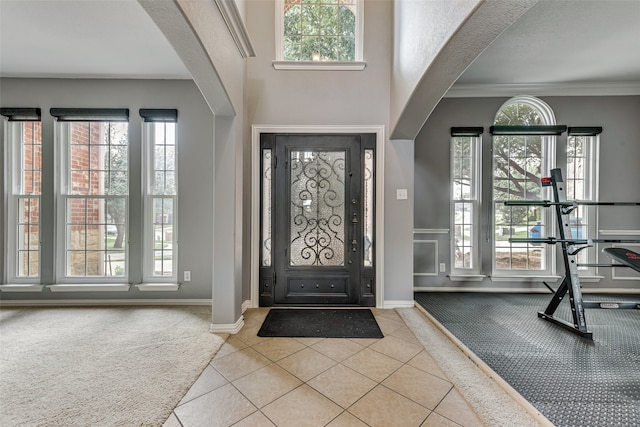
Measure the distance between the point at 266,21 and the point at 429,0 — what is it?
188cm

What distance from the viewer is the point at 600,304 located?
83.4 inches

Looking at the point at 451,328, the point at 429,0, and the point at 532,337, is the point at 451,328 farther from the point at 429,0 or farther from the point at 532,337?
the point at 429,0

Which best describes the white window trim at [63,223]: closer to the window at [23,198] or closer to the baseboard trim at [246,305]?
the window at [23,198]

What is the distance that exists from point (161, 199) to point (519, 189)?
470 centimetres

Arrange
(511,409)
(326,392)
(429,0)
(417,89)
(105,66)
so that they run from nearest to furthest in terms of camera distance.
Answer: (511,409) → (326,392) → (429,0) → (417,89) → (105,66)

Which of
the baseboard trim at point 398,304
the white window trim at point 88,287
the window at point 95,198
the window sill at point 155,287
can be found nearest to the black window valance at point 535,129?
the baseboard trim at point 398,304

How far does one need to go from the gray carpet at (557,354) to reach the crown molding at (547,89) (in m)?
2.65

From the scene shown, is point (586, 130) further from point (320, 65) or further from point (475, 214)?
point (320, 65)

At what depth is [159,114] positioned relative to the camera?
297cm

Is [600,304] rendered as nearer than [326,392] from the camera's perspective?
No

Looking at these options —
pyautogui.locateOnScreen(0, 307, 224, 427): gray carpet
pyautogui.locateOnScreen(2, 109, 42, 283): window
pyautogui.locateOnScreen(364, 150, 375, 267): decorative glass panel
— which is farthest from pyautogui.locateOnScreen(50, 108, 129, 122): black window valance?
pyautogui.locateOnScreen(364, 150, 375, 267): decorative glass panel

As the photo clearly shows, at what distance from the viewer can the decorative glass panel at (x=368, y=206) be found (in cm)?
288

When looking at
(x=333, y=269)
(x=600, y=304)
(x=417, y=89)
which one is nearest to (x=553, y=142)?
(x=600, y=304)

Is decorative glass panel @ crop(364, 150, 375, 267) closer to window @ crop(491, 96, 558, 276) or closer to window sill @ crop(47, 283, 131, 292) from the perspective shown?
window @ crop(491, 96, 558, 276)
